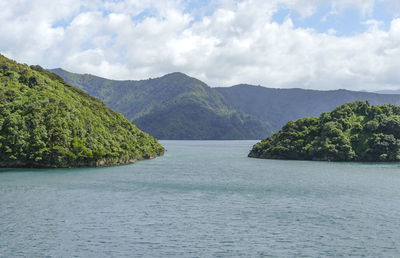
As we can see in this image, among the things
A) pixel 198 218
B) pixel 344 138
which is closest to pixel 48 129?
pixel 198 218

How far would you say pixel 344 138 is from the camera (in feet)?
529

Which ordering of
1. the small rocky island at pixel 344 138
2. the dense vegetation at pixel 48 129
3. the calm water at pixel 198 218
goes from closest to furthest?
the calm water at pixel 198 218
the dense vegetation at pixel 48 129
the small rocky island at pixel 344 138

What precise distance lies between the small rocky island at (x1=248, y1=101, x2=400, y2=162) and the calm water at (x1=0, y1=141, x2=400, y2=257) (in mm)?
72553

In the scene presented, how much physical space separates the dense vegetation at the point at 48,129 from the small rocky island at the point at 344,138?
69.7 metres

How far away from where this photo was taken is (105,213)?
55156mm

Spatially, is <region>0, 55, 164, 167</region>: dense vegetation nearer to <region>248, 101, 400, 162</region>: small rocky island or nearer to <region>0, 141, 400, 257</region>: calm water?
<region>0, 141, 400, 257</region>: calm water

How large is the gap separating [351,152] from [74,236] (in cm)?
13940

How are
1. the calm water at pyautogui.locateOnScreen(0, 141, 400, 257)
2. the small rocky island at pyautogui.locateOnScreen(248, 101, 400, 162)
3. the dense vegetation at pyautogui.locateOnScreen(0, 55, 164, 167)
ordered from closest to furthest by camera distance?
the calm water at pyautogui.locateOnScreen(0, 141, 400, 257) < the dense vegetation at pyautogui.locateOnScreen(0, 55, 164, 167) < the small rocky island at pyautogui.locateOnScreen(248, 101, 400, 162)

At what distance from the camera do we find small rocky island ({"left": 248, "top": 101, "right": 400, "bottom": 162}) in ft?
521

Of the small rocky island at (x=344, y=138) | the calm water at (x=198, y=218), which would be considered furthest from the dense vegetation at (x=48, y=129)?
the small rocky island at (x=344, y=138)

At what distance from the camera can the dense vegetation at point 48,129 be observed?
4742 inches

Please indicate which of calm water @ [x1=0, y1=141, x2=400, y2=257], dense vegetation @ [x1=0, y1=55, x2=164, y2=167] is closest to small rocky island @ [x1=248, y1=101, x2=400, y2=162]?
dense vegetation @ [x1=0, y1=55, x2=164, y2=167]

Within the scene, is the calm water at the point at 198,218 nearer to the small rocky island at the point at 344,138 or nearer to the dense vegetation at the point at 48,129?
the dense vegetation at the point at 48,129

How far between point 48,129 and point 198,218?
90849 millimetres
